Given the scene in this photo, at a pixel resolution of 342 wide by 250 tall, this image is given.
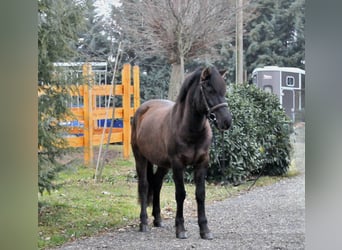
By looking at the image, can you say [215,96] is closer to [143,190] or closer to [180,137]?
[180,137]

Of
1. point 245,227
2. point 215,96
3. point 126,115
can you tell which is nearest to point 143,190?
point 126,115

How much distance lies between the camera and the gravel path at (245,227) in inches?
86.4

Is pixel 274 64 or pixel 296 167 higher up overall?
pixel 274 64

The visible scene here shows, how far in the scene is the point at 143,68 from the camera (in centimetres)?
219

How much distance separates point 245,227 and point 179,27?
1.03 metres

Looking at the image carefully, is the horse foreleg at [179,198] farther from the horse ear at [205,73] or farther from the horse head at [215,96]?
the horse ear at [205,73]

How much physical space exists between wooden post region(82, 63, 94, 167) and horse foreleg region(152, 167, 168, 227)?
0.36 m

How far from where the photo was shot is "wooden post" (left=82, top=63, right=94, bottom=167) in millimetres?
2227

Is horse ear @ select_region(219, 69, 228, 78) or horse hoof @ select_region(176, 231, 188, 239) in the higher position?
horse ear @ select_region(219, 69, 228, 78)

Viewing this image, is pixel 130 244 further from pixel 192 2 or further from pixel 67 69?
pixel 192 2

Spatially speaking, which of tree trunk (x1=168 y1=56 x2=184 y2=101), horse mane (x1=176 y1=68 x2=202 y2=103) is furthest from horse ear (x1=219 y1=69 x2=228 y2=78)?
tree trunk (x1=168 y1=56 x2=184 y2=101)

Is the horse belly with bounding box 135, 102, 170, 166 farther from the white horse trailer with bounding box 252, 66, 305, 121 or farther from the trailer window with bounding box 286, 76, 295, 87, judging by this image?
the trailer window with bounding box 286, 76, 295, 87
